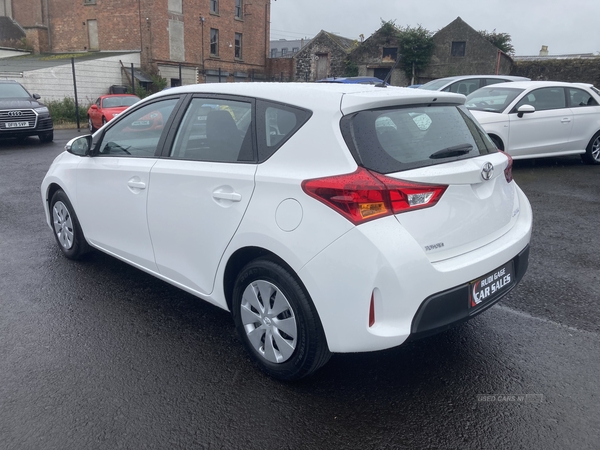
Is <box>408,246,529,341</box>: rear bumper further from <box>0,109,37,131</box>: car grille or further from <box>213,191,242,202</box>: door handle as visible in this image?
<box>0,109,37,131</box>: car grille

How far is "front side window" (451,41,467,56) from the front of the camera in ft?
117

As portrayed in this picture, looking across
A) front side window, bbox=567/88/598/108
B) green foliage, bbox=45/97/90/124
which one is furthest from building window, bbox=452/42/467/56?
front side window, bbox=567/88/598/108

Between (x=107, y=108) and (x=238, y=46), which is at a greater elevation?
(x=238, y=46)

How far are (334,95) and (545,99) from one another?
8279 mm

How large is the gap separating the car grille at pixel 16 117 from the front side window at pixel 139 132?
1113 cm

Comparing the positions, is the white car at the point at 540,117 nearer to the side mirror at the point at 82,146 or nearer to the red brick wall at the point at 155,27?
the side mirror at the point at 82,146

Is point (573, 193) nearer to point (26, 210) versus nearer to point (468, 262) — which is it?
point (468, 262)

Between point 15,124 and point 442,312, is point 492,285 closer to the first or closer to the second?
point 442,312

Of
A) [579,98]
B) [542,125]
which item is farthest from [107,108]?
[579,98]

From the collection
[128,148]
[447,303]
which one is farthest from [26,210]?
[447,303]

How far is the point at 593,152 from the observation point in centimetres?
1033

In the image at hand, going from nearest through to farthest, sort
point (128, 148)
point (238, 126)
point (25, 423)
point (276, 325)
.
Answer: point (25, 423), point (276, 325), point (238, 126), point (128, 148)

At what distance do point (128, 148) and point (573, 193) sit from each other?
6870mm

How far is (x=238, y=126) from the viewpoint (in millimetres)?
3238
